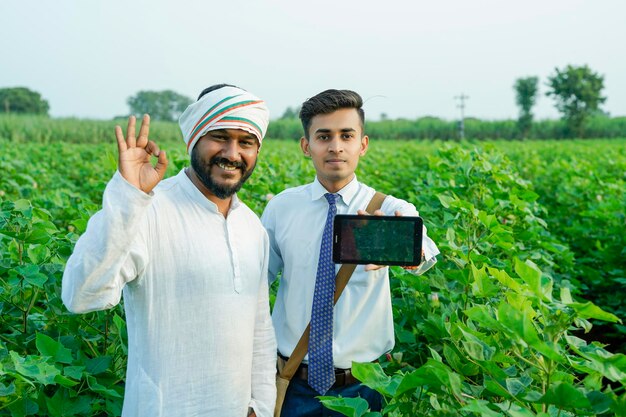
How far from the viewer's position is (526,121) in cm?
5025

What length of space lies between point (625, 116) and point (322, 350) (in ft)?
188

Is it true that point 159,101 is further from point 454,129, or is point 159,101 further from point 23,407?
point 23,407

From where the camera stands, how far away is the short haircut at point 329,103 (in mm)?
2174

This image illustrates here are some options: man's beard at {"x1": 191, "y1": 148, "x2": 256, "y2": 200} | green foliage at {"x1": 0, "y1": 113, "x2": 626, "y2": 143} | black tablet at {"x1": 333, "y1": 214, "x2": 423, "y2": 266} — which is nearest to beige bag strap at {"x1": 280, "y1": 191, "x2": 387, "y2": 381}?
black tablet at {"x1": 333, "y1": 214, "x2": 423, "y2": 266}

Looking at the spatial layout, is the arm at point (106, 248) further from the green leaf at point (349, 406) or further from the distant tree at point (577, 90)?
the distant tree at point (577, 90)

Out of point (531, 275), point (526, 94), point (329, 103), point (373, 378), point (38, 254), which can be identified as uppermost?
point (526, 94)

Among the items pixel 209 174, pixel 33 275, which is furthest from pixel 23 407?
pixel 209 174

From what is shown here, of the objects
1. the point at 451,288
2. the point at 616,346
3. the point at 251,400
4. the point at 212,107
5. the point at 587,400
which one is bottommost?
the point at 616,346

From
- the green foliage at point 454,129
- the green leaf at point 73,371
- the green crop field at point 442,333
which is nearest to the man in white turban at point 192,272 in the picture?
the green leaf at point 73,371

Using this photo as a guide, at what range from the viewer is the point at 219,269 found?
1.69 metres

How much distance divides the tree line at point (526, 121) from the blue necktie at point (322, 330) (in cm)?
4183

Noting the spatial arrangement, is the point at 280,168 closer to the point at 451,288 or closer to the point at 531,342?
the point at 451,288

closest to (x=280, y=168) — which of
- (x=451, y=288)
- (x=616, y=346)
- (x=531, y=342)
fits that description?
(x=616, y=346)

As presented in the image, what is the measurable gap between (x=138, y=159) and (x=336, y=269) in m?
0.91
